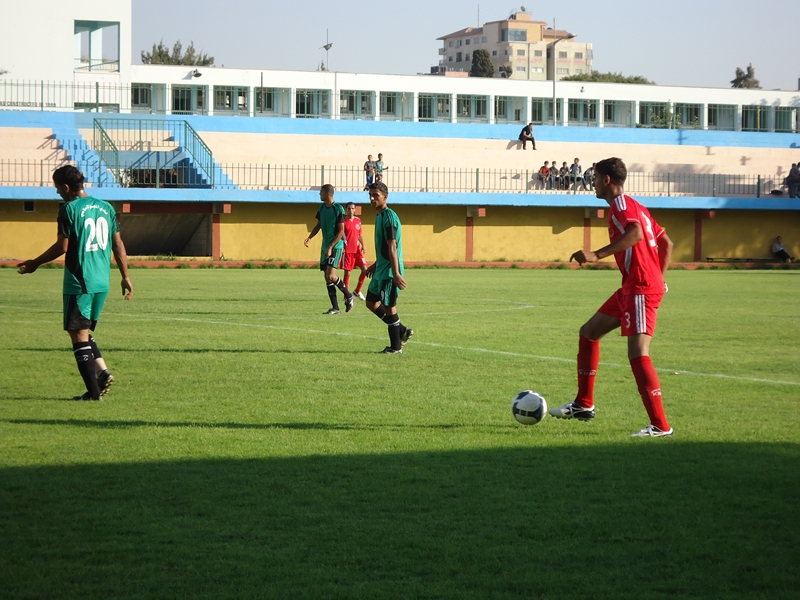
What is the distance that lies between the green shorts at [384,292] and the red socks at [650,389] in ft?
16.1

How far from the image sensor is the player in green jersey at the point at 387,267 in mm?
11558

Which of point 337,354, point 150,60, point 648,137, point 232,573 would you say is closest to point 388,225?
point 337,354

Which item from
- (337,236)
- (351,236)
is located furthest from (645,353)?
(351,236)

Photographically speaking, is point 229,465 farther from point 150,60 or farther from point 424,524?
point 150,60

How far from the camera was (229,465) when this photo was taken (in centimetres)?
625

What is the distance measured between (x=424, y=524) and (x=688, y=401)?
14.3 feet

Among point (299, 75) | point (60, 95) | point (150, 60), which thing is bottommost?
point (60, 95)

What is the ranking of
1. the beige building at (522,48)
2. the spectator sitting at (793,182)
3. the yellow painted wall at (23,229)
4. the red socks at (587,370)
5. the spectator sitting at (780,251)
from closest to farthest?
the red socks at (587,370)
the yellow painted wall at (23,229)
the spectator sitting at (780,251)
the spectator sitting at (793,182)
the beige building at (522,48)

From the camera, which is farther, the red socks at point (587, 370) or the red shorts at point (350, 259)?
the red shorts at point (350, 259)

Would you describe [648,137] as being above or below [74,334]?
above

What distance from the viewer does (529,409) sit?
748 centimetres

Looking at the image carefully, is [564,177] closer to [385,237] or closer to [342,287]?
[342,287]

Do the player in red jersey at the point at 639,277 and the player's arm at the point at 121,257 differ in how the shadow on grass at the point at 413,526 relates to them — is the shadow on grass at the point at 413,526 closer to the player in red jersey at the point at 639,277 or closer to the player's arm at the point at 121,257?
the player in red jersey at the point at 639,277

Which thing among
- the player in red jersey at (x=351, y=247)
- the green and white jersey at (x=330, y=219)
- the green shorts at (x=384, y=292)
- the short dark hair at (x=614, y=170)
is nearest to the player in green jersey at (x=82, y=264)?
the green shorts at (x=384, y=292)
